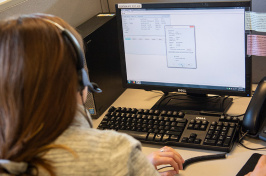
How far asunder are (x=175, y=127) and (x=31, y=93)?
2.11 ft

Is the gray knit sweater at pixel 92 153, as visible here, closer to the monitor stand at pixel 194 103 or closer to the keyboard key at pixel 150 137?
the keyboard key at pixel 150 137

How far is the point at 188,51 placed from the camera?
1.36m

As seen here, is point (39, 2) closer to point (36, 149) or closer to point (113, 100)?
point (113, 100)

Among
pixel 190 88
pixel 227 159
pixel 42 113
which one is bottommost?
pixel 227 159

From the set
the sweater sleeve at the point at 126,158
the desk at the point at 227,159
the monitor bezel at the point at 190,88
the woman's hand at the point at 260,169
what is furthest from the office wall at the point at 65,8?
the woman's hand at the point at 260,169

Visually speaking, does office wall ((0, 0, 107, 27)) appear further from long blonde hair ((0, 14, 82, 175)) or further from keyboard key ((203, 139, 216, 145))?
keyboard key ((203, 139, 216, 145))

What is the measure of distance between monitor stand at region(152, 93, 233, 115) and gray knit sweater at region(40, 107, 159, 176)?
625mm

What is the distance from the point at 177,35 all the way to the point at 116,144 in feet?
2.21

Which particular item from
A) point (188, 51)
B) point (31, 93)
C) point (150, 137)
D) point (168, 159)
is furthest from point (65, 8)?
point (31, 93)

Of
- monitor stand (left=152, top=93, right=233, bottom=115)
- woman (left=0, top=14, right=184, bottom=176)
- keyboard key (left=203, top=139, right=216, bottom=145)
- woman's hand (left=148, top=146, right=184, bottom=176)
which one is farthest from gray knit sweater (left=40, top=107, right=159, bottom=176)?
monitor stand (left=152, top=93, right=233, bottom=115)

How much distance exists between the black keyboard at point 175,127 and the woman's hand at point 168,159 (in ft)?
0.28

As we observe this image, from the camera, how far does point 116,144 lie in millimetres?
780

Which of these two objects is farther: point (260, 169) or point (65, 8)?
point (65, 8)

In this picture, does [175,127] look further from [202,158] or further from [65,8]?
[65,8]
